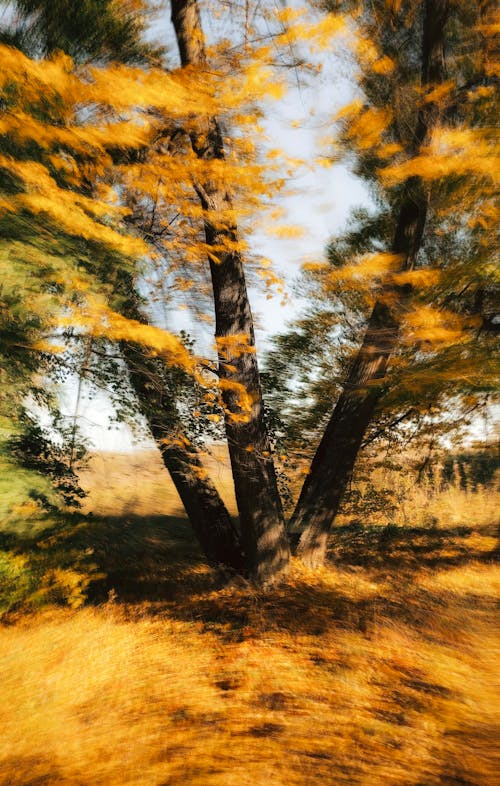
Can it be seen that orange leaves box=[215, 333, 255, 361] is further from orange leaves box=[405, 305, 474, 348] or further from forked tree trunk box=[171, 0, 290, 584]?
orange leaves box=[405, 305, 474, 348]

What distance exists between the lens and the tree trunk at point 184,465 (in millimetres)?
4363

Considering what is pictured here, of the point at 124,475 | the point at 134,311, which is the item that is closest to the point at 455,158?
the point at 134,311

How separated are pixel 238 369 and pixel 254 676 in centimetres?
255

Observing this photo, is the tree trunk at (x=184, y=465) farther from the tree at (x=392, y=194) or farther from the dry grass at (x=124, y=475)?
the tree at (x=392, y=194)

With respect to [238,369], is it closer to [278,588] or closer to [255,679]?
[278,588]

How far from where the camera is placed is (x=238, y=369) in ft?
14.2

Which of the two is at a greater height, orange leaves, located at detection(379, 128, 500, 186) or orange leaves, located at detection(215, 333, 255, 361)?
orange leaves, located at detection(379, 128, 500, 186)

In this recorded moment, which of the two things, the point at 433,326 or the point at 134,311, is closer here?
the point at 134,311

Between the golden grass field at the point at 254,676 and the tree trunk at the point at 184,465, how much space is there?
0.99ft

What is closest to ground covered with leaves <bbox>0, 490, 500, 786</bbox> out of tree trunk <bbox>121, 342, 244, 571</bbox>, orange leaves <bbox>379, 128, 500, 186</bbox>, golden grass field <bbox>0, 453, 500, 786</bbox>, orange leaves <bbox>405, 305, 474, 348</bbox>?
golden grass field <bbox>0, 453, 500, 786</bbox>

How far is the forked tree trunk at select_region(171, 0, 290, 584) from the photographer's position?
4066 millimetres

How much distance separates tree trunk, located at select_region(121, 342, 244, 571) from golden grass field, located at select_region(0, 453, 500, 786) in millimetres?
301

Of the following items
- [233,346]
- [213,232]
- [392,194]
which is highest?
[392,194]

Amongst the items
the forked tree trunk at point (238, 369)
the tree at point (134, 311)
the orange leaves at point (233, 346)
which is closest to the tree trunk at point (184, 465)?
the tree at point (134, 311)
